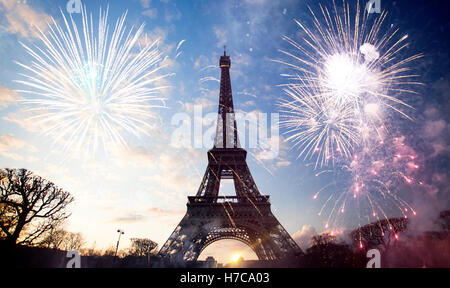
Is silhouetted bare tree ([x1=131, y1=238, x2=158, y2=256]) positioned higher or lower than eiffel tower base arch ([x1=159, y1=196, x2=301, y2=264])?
lower

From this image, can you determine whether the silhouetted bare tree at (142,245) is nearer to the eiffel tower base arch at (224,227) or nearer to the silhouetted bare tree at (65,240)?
the silhouetted bare tree at (65,240)

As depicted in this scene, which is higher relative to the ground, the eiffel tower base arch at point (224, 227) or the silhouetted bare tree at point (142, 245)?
the eiffel tower base arch at point (224, 227)

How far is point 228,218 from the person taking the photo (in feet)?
95.1

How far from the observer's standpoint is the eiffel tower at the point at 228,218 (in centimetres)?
2519

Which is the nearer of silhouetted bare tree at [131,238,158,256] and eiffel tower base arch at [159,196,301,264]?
eiffel tower base arch at [159,196,301,264]

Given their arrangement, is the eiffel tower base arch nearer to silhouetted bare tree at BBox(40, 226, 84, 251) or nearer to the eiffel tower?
the eiffel tower

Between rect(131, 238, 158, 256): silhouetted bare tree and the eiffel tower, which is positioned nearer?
the eiffel tower

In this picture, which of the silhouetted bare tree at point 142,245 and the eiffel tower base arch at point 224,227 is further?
the silhouetted bare tree at point 142,245

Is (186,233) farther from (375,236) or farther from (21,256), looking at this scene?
(375,236)

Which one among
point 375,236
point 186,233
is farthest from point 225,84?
point 375,236

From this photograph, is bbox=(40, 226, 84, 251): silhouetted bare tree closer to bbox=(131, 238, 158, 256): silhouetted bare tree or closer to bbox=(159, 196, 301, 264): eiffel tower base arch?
bbox=(131, 238, 158, 256): silhouetted bare tree

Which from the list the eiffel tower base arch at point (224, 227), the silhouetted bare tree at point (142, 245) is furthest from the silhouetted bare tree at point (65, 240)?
the eiffel tower base arch at point (224, 227)

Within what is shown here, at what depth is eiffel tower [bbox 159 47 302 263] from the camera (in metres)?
25.2

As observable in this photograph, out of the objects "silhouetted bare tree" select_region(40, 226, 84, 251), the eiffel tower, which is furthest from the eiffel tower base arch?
"silhouetted bare tree" select_region(40, 226, 84, 251)
